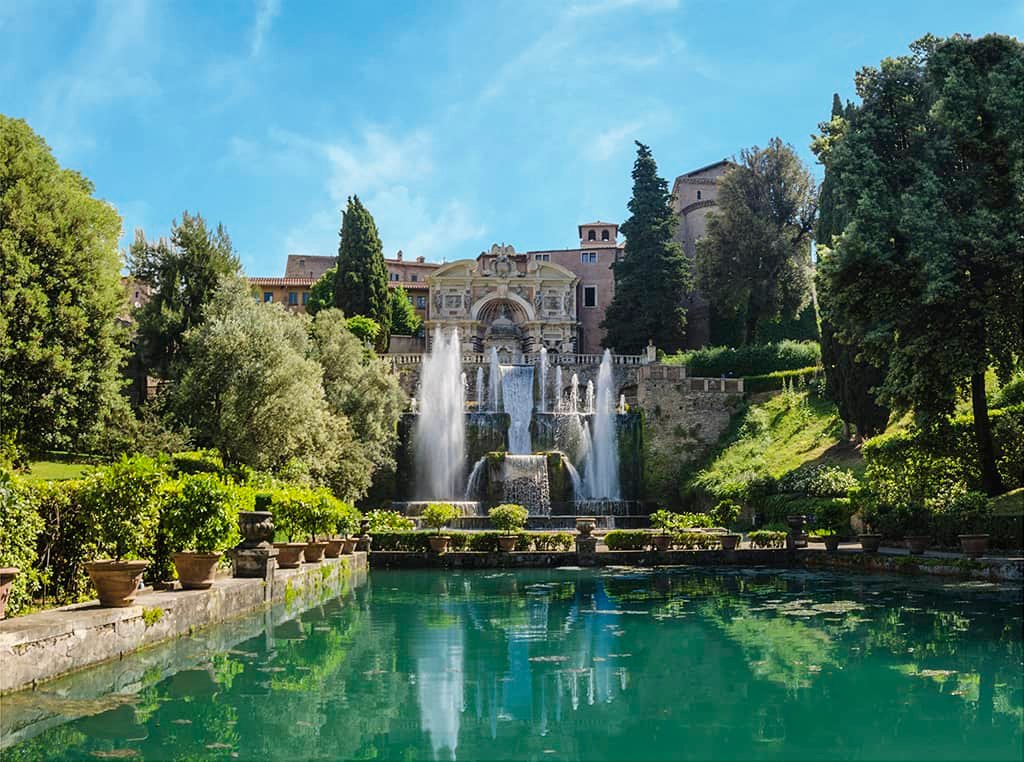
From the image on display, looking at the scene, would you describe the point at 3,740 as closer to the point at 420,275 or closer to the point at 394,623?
the point at 394,623

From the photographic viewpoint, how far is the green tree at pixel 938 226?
15.4 meters

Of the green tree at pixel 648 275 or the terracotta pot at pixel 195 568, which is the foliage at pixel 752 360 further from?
the terracotta pot at pixel 195 568

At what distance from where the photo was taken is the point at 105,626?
25.2ft

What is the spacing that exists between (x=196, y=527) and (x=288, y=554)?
4.58 m

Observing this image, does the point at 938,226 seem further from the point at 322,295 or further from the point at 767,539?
the point at 322,295

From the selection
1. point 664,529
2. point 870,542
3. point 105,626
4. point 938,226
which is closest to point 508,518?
point 664,529

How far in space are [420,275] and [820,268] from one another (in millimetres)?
53479

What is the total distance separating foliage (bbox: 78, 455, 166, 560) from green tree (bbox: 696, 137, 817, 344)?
38.3 meters

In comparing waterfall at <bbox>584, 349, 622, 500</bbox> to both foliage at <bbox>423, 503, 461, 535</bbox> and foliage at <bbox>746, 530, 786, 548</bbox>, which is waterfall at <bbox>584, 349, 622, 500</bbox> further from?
foliage at <bbox>746, 530, 786, 548</bbox>

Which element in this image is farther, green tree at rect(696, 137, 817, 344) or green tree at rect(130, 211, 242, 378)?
green tree at rect(696, 137, 817, 344)

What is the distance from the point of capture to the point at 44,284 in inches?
842

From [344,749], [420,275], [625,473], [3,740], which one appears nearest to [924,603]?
[344,749]

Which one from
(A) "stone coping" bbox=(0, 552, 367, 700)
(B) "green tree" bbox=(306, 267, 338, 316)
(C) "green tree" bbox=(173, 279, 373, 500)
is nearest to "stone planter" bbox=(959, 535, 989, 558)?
(A) "stone coping" bbox=(0, 552, 367, 700)

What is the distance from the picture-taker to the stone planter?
15258 millimetres
